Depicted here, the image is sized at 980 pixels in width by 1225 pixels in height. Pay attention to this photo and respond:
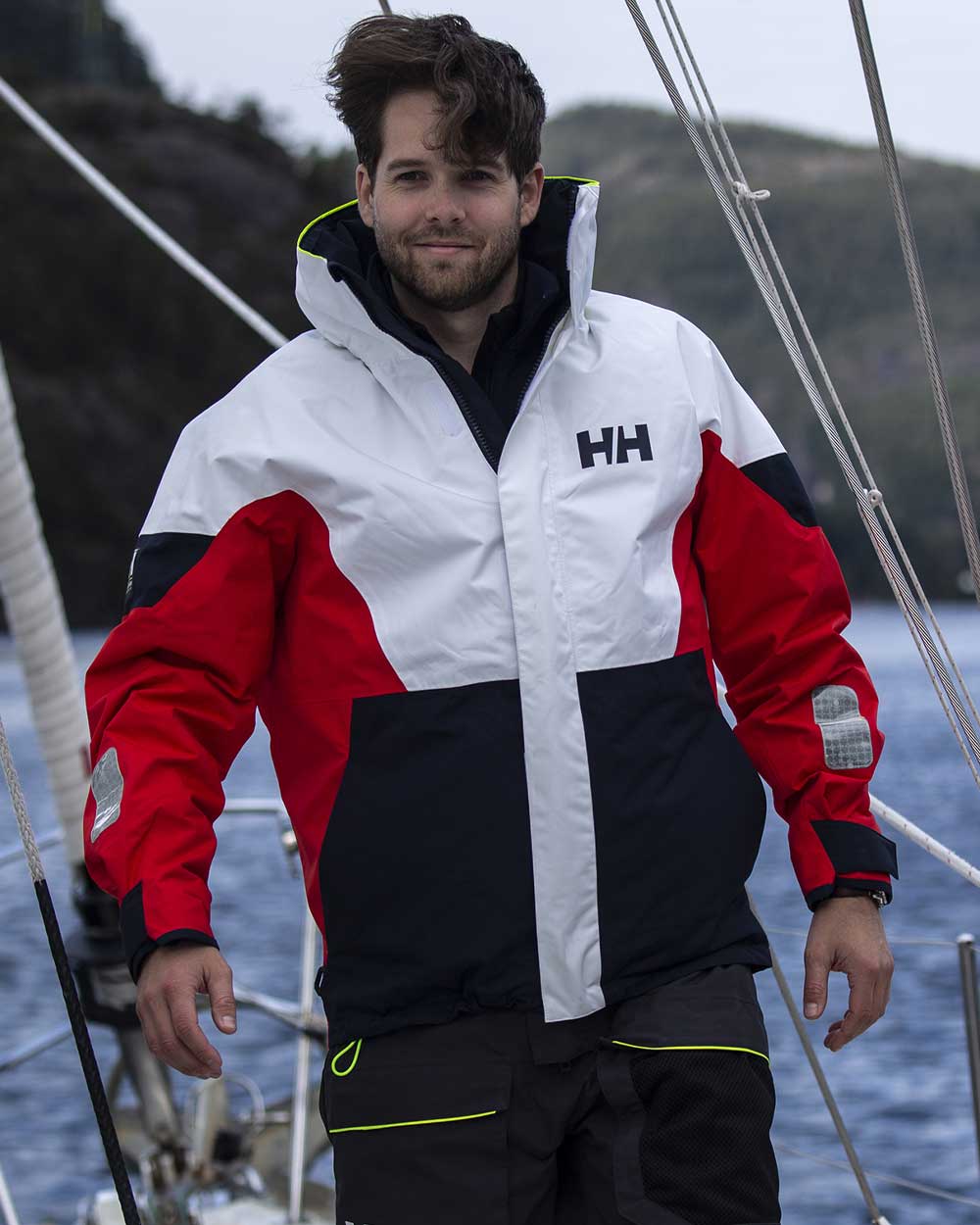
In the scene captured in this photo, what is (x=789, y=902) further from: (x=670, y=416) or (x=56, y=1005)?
(x=670, y=416)

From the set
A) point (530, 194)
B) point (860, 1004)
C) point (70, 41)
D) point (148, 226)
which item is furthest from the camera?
point (70, 41)

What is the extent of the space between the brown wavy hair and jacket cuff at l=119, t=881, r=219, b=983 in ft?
2.27

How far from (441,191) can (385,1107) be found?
788 millimetres

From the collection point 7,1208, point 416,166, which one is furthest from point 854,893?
point 7,1208

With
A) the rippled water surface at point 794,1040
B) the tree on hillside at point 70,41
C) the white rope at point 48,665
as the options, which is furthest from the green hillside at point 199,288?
the white rope at point 48,665

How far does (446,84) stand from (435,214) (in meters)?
0.11

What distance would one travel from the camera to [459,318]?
1578 mm

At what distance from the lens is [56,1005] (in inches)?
600

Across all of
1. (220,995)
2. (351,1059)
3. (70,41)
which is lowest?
(351,1059)

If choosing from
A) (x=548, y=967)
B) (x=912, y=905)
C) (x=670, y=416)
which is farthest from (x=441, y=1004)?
(x=912, y=905)

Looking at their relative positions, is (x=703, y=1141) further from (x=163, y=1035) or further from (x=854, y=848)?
(x=163, y=1035)

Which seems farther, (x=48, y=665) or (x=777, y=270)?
(x=48, y=665)

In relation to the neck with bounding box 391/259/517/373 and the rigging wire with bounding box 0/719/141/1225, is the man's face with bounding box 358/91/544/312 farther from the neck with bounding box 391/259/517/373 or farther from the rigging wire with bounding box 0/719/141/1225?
the rigging wire with bounding box 0/719/141/1225

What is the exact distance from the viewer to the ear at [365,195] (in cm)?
161
